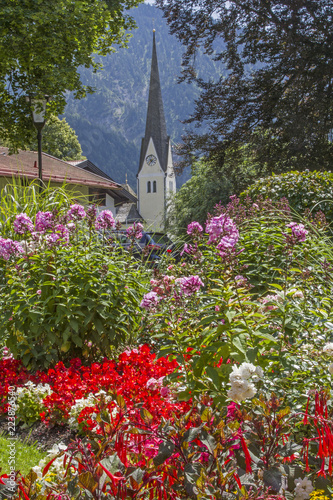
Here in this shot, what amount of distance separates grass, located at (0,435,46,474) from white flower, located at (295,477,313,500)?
1670 mm

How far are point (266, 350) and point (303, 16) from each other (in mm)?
11971

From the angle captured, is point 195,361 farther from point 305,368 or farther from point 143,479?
point 143,479

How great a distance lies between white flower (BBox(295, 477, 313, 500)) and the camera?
3.73ft

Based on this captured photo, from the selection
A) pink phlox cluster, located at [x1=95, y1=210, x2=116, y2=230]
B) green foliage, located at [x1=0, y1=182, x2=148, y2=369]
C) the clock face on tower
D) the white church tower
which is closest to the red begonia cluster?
green foliage, located at [x1=0, y1=182, x2=148, y2=369]

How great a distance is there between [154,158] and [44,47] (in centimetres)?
5155

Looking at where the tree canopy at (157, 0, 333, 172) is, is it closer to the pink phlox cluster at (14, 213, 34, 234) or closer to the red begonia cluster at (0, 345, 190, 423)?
the pink phlox cluster at (14, 213, 34, 234)

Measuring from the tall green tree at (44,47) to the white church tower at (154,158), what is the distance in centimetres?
4085

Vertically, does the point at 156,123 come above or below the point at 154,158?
above

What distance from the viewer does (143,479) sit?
1.14m

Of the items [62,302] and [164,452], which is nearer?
[164,452]

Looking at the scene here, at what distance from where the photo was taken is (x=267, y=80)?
486 inches

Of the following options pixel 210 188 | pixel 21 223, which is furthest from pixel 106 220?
pixel 210 188

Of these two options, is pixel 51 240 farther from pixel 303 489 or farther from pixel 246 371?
pixel 303 489

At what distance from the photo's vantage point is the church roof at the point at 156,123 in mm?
54694
